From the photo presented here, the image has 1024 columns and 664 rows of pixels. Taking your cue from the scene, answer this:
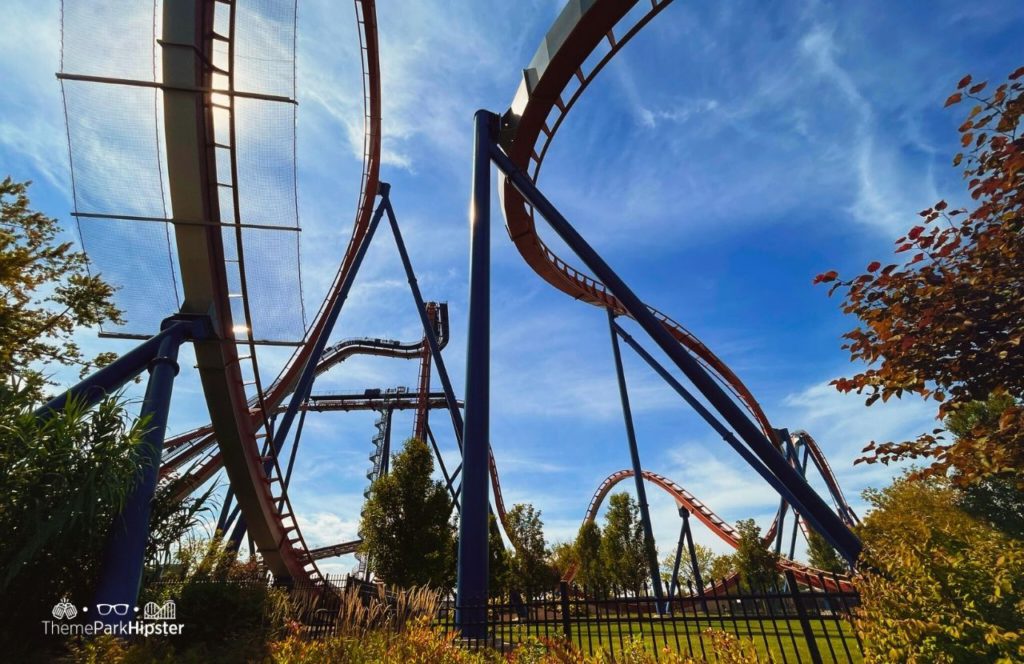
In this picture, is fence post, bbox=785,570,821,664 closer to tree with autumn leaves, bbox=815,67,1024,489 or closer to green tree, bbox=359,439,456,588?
tree with autumn leaves, bbox=815,67,1024,489

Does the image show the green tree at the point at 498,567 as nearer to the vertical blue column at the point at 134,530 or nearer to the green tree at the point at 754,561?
the green tree at the point at 754,561

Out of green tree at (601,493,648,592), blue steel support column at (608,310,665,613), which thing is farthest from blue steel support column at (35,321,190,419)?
green tree at (601,493,648,592)

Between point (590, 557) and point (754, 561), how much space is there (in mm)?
7606

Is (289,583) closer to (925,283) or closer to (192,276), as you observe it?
(192,276)

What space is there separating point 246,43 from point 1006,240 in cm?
857

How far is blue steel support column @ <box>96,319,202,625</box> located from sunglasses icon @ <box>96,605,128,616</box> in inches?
1.0

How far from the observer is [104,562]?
198 inches

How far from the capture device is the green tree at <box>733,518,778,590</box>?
72.0ft

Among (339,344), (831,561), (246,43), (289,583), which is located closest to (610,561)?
(831,561)

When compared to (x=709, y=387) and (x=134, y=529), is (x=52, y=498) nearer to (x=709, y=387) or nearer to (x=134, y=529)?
(x=134, y=529)

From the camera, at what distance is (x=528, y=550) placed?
23.8 metres
